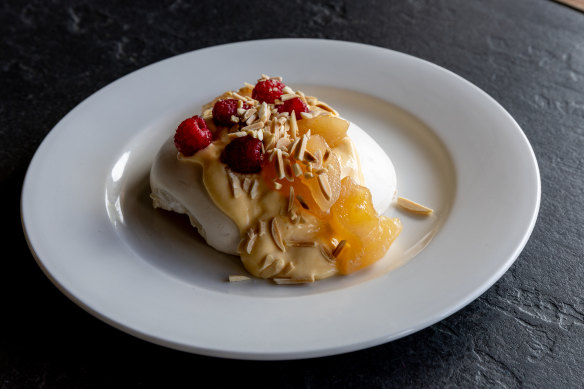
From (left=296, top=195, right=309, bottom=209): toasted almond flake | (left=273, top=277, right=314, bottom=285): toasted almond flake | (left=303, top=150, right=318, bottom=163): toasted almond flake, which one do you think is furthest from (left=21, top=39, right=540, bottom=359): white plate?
(left=303, top=150, right=318, bottom=163): toasted almond flake

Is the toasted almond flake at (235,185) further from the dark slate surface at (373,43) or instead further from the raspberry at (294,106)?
the dark slate surface at (373,43)

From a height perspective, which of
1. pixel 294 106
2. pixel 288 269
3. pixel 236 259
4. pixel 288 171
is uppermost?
pixel 294 106

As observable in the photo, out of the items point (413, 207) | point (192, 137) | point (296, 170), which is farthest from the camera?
point (413, 207)

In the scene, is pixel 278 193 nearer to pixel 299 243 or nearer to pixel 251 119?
pixel 299 243

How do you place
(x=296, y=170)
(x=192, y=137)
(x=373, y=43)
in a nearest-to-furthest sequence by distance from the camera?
(x=296, y=170)
(x=192, y=137)
(x=373, y=43)

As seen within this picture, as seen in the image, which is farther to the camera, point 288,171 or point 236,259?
point 236,259

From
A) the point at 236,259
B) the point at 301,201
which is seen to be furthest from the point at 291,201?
the point at 236,259

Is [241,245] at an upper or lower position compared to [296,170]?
lower

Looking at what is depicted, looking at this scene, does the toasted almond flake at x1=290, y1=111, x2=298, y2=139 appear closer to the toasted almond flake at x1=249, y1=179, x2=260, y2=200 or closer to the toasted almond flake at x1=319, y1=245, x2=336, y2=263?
the toasted almond flake at x1=249, y1=179, x2=260, y2=200
